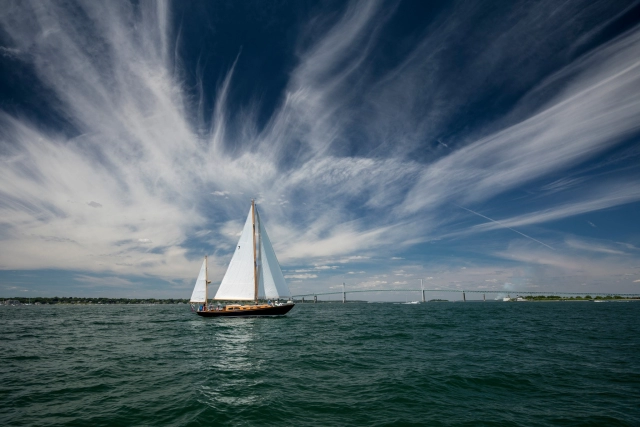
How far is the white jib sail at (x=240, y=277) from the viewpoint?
60.7 m

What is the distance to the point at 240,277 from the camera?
2404 inches

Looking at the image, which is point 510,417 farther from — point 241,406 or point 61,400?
point 61,400

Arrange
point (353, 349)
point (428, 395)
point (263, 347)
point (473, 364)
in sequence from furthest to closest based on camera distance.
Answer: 1. point (263, 347)
2. point (353, 349)
3. point (473, 364)
4. point (428, 395)

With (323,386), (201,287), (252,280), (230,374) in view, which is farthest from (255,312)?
(323,386)

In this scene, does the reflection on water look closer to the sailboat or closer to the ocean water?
the ocean water

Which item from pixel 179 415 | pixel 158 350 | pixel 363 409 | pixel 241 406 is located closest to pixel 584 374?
pixel 363 409

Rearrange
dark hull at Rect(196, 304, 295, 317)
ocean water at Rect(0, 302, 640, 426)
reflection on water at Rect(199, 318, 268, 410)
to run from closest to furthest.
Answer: ocean water at Rect(0, 302, 640, 426), reflection on water at Rect(199, 318, 268, 410), dark hull at Rect(196, 304, 295, 317)

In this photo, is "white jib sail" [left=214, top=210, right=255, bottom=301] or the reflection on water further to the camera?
"white jib sail" [left=214, top=210, right=255, bottom=301]

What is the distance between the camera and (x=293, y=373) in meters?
18.8

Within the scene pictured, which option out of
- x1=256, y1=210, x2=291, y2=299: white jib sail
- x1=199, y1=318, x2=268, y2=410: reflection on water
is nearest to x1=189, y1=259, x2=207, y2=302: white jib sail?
x1=256, y1=210, x2=291, y2=299: white jib sail

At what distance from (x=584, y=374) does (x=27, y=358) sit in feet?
126

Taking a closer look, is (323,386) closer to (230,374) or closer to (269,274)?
(230,374)

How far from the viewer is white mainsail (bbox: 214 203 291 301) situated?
6038cm

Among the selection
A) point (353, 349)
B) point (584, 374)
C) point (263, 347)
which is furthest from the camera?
point (263, 347)
